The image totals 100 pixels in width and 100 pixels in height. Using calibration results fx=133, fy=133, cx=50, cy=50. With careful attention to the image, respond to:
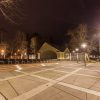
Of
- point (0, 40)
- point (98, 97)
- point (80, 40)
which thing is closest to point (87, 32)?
point (80, 40)

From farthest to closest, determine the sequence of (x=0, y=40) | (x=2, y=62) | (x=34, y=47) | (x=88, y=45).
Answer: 1. (x=34, y=47)
2. (x=0, y=40)
3. (x=88, y=45)
4. (x=2, y=62)

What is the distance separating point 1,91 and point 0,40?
37.5 metres

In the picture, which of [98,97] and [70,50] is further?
[70,50]

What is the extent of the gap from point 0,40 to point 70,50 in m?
24.3

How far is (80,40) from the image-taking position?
119ft

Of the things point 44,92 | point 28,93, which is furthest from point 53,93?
point 28,93

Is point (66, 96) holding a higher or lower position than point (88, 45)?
lower

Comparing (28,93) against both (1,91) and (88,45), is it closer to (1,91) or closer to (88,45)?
(1,91)

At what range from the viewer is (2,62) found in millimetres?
25859

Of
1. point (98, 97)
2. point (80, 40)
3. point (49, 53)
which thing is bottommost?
point (98, 97)

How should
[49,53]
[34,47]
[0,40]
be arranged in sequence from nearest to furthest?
[0,40], [49,53], [34,47]

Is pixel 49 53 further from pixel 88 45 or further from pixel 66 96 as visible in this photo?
pixel 66 96

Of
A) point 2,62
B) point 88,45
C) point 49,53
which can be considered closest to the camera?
point 2,62

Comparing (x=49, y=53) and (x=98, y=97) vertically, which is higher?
(x=49, y=53)
